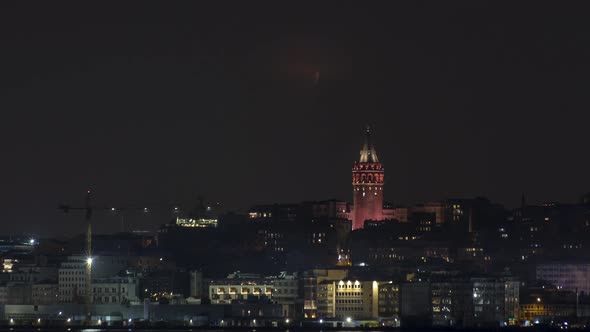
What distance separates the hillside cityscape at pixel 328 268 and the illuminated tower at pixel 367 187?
94 millimetres

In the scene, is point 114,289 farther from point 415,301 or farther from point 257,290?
point 415,301

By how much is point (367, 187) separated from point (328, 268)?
2144 cm

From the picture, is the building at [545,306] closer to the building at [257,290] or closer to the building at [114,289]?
the building at [257,290]

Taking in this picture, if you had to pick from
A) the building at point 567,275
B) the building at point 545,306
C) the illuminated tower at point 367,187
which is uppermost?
the illuminated tower at point 367,187

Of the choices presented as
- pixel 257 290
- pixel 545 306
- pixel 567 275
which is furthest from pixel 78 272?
pixel 567 275

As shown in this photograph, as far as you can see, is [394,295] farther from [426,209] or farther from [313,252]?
[426,209]

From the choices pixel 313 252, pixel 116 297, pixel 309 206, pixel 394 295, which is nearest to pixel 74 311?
pixel 116 297

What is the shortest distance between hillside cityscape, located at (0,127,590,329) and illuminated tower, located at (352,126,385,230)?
0.09m

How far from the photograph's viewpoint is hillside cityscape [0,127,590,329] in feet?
345

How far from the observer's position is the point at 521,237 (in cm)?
13738

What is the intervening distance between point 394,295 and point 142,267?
86.7 ft

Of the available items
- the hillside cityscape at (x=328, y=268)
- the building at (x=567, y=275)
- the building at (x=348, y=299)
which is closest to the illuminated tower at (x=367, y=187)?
the hillside cityscape at (x=328, y=268)

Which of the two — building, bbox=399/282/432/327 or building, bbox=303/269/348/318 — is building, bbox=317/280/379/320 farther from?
building, bbox=399/282/432/327

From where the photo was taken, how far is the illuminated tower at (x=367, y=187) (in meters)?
135
